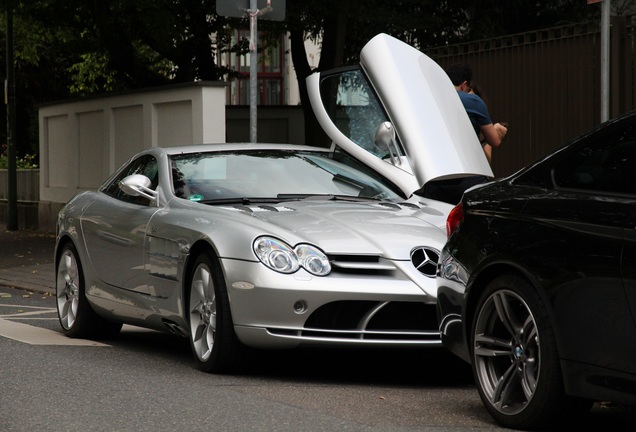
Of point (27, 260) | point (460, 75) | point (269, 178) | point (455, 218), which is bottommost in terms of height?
point (27, 260)

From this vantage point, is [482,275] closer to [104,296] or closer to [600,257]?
[600,257]

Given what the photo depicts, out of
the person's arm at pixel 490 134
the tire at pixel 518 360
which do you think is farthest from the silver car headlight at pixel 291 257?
the person's arm at pixel 490 134

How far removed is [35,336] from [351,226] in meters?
3.11

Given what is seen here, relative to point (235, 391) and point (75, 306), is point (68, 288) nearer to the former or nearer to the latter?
point (75, 306)

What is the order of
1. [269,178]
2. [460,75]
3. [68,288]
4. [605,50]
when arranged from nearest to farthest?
[269,178]
[605,50]
[68,288]
[460,75]

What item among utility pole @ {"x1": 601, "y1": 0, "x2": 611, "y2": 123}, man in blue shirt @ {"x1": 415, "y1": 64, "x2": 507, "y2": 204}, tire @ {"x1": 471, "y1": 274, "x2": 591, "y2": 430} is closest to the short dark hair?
man in blue shirt @ {"x1": 415, "y1": 64, "x2": 507, "y2": 204}

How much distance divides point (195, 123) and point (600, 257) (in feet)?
42.6

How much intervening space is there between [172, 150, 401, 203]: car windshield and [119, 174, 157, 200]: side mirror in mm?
168

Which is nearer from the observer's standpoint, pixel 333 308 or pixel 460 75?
pixel 333 308

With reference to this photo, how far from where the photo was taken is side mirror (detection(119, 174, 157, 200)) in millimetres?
8734

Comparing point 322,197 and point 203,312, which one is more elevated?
point 322,197

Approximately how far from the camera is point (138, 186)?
8766 millimetres

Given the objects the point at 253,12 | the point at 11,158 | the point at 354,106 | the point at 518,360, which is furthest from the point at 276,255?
the point at 11,158

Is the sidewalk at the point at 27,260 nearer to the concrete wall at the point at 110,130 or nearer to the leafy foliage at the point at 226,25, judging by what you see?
the concrete wall at the point at 110,130
